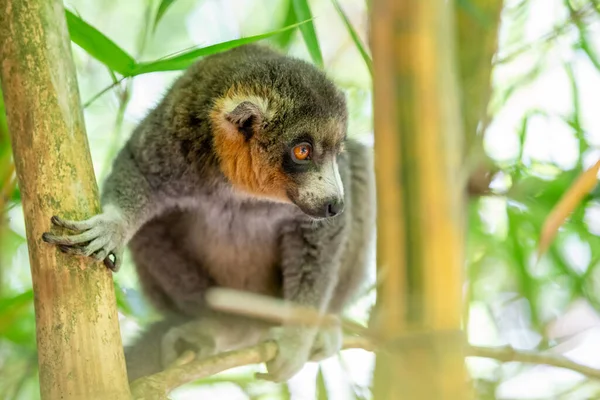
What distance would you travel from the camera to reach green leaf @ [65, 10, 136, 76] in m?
Result: 2.06

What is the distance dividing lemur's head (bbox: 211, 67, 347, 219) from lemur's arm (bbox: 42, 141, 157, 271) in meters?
0.36

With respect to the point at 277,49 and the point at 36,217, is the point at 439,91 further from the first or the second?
the point at 277,49

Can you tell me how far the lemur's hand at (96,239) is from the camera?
1731 millimetres

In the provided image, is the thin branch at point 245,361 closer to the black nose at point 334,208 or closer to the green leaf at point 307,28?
the black nose at point 334,208

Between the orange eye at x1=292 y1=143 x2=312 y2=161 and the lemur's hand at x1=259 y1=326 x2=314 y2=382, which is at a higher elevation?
the orange eye at x1=292 y1=143 x2=312 y2=161

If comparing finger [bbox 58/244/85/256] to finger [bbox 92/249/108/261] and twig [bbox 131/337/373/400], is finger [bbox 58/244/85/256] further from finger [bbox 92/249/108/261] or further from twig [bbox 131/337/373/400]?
twig [bbox 131/337/373/400]

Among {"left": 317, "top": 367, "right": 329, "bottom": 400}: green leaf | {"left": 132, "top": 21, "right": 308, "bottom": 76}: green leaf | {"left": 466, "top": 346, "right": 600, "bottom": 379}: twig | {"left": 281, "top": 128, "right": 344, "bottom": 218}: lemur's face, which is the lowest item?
{"left": 466, "top": 346, "right": 600, "bottom": 379}: twig

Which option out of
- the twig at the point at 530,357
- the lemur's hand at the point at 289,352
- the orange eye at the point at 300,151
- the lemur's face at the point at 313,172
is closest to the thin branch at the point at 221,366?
the twig at the point at 530,357

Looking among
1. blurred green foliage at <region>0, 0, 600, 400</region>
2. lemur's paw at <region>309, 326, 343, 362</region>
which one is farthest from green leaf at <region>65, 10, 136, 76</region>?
lemur's paw at <region>309, 326, 343, 362</region>

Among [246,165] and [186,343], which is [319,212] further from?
[186,343]

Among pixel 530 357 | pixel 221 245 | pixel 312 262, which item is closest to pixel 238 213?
pixel 221 245

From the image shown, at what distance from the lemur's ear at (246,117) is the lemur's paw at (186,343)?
96 cm

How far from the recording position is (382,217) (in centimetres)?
144

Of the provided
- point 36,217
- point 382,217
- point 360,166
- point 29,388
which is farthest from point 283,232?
point 382,217
